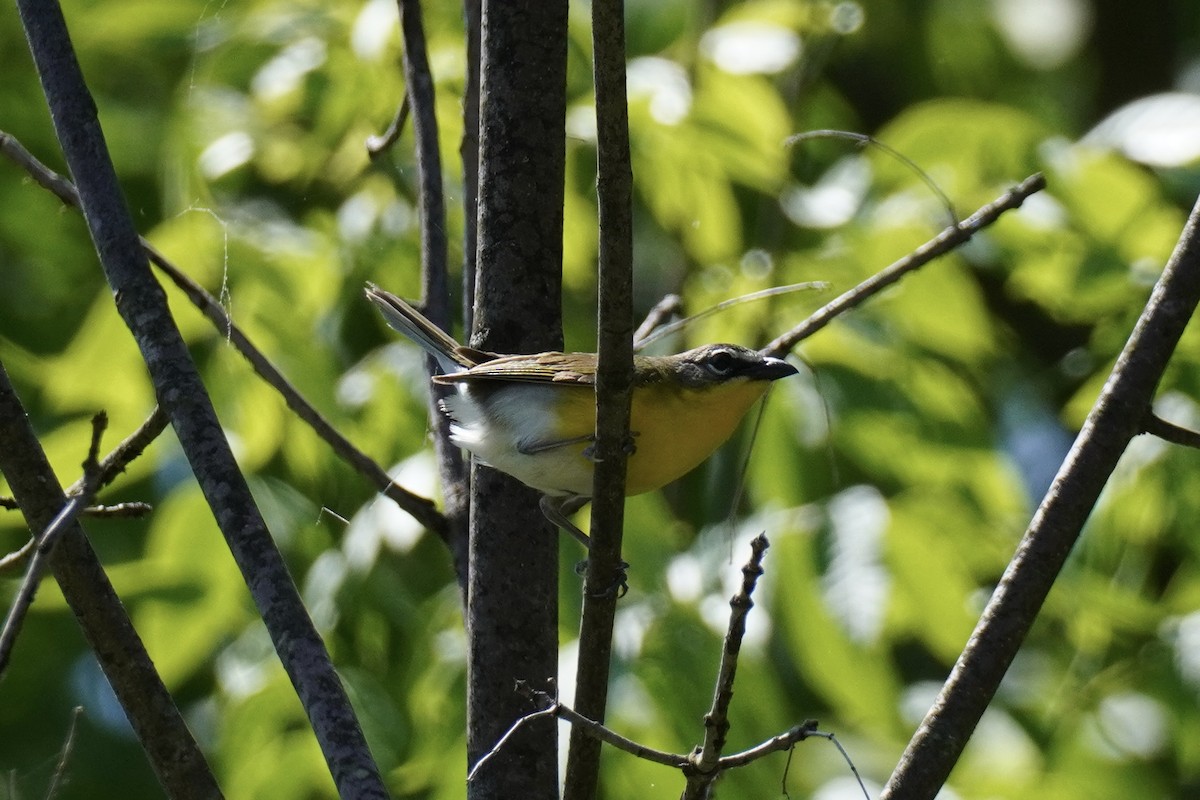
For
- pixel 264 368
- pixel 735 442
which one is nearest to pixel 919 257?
pixel 264 368

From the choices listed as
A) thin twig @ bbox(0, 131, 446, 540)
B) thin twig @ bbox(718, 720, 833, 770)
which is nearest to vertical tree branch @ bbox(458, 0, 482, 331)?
thin twig @ bbox(0, 131, 446, 540)

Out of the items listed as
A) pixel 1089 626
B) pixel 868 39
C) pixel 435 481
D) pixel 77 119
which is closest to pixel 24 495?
pixel 77 119

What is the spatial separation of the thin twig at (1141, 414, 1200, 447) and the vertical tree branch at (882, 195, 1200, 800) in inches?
1.2

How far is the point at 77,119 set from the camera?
8.45 ft

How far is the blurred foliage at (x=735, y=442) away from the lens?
3508mm

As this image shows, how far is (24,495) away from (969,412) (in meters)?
2.65

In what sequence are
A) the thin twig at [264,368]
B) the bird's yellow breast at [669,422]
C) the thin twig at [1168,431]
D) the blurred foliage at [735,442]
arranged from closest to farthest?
1. the thin twig at [1168,431]
2. the thin twig at [264,368]
3. the bird's yellow breast at [669,422]
4. the blurred foliage at [735,442]

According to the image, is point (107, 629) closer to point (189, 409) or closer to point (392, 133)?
point (189, 409)

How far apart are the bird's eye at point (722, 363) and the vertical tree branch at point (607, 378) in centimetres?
133

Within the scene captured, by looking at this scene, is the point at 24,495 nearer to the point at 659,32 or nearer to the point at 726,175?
the point at 726,175

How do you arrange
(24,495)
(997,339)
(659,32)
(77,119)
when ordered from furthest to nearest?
1. (997,339)
2. (659,32)
3. (77,119)
4. (24,495)

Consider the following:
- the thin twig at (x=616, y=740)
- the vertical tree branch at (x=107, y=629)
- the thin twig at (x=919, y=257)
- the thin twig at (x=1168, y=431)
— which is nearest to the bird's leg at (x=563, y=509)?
the thin twig at (x=919, y=257)

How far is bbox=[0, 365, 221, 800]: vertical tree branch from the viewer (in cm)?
228

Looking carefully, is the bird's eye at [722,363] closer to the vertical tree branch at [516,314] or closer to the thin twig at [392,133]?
the vertical tree branch at [516,314]
